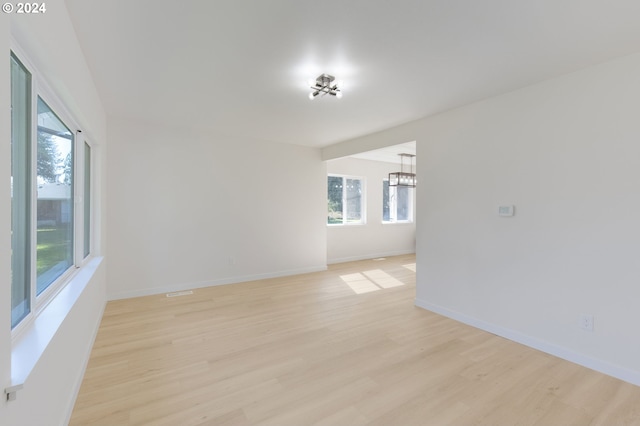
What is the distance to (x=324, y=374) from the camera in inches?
92.0

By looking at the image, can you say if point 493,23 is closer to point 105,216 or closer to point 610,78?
point 610,78

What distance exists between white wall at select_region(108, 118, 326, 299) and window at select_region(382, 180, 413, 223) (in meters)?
2.44

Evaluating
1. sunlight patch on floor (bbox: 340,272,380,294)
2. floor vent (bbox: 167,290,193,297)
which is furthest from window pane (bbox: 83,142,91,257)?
sunlight patch on floor (bbox: 340,272,380,294)

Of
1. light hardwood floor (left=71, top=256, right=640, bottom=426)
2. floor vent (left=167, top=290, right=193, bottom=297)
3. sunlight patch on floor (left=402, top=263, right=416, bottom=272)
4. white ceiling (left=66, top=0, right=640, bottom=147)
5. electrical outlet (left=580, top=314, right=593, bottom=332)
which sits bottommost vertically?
light hardwood floor (left=71, top=256, right=640, bottom=426)

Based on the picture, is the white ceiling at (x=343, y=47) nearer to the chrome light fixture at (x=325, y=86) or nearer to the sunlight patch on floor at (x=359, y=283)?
the chrome light fixture at (x=325, y=86)

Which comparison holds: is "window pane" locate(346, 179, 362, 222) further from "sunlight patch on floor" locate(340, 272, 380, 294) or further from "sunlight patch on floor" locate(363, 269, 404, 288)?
"sunlight patch on floor" locate(340, 272, 380, 294)

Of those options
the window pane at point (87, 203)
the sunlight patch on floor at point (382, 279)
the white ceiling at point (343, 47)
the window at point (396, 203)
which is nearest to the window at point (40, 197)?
the window pane at point (87, 203)

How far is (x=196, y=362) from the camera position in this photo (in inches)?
99.0

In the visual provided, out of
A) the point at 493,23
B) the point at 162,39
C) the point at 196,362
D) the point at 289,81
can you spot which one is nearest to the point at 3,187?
the point at 162,39

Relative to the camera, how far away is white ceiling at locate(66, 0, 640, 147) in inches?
70.7

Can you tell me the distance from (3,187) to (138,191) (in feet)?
11.6

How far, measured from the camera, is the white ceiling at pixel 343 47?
5.89 ft

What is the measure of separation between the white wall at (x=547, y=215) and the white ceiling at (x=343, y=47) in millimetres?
293

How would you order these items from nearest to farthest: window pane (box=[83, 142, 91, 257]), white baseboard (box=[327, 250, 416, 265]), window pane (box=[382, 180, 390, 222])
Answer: window pane (box=[83, 142, 91, 257]) → white baseboard (box=[327, 250, 416, 265]) → window pane (box=[382, 180, 390, 222])
